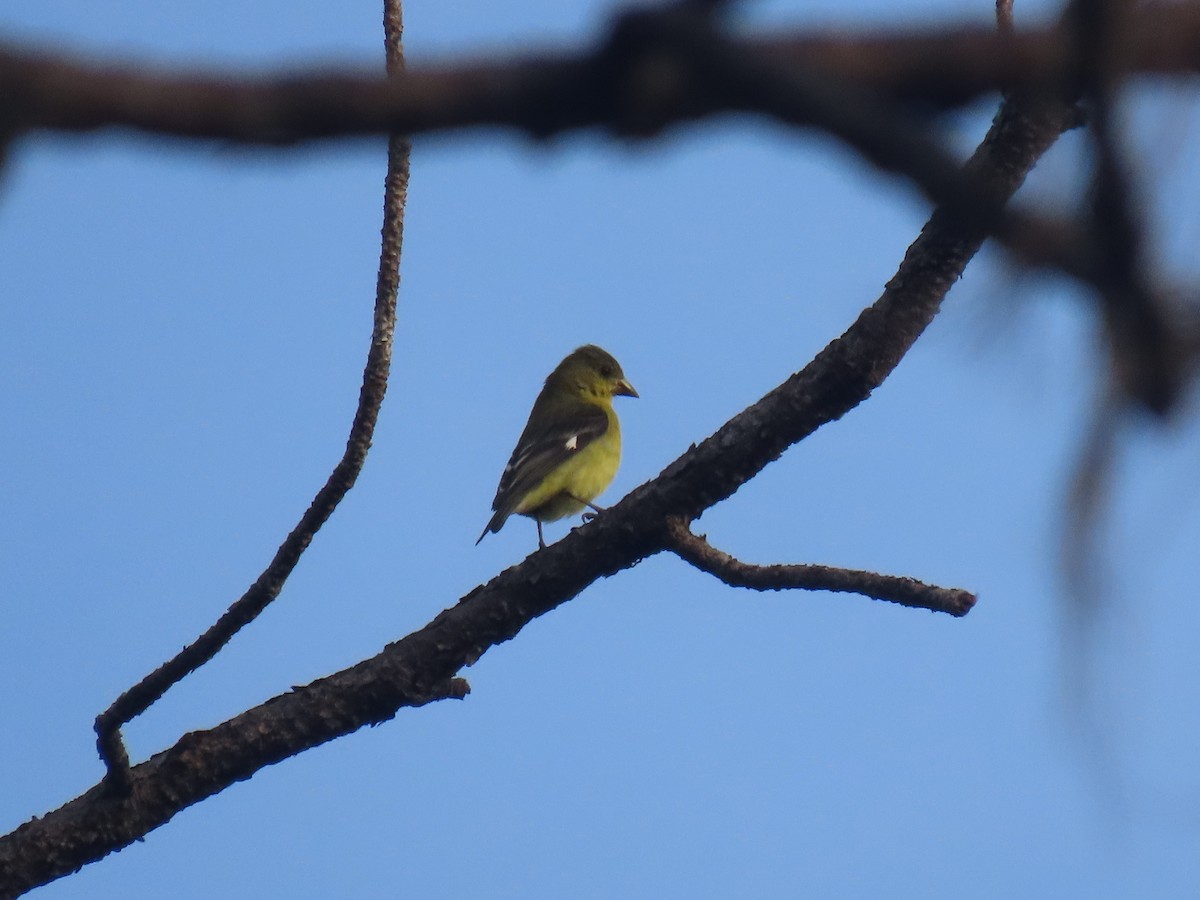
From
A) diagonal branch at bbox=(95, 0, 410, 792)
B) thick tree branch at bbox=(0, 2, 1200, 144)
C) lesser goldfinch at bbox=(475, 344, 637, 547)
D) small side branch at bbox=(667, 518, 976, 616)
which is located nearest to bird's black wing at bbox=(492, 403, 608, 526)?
lesser goldfinch at bbox=(475, 344, 637, 547)

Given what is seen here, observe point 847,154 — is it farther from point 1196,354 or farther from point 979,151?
point 979,151

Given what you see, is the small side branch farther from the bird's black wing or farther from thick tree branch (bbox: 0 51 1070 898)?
the bird's black wing

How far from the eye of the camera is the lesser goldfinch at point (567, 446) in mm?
10352

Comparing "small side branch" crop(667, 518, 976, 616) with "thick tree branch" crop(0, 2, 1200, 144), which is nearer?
"thick tree branch" crop(0, 2, 1200, 144)

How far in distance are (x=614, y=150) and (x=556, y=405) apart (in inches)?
413

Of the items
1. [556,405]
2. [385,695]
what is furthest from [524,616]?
[556,405]

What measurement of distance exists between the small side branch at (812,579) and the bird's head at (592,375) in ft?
23.2

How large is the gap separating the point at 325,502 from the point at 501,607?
0.75 metres

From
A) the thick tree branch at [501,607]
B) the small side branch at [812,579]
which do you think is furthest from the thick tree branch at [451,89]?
the small side branch at [812,579]

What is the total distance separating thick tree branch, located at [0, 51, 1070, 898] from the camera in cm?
482

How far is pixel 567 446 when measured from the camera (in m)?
10.7

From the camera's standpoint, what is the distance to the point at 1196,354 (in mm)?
1658

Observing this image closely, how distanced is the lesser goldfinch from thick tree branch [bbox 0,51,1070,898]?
4314 mm

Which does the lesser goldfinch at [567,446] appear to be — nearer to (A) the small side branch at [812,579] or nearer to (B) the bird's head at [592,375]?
(B) the bird's head at [592,375]
